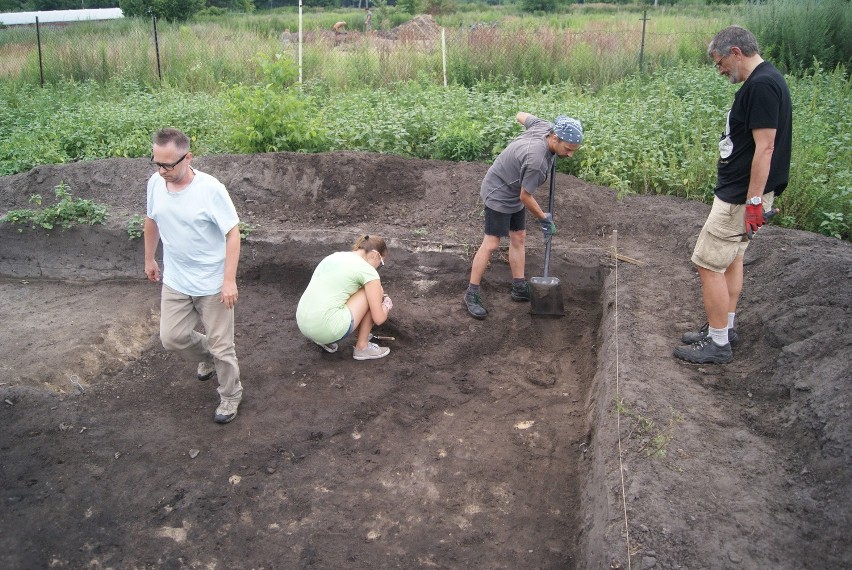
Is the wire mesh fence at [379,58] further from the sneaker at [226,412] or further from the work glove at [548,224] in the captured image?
the sneaker at [226,412]

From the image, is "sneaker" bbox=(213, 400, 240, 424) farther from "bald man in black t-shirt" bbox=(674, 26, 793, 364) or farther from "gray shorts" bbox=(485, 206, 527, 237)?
"bald man in black t-shirt" bbox=(674, 26, 793, 364)

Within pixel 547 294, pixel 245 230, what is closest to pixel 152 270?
pixel 245 230

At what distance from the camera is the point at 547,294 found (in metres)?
6.19

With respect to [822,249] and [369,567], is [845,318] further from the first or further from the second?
[369,567]

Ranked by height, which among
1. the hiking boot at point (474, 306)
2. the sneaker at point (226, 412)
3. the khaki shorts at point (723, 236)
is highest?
the khaki shorts at point (723, 236)

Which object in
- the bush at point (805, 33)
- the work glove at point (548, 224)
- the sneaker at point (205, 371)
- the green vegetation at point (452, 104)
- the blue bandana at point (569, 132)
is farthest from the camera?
the bush at point (805, 33)

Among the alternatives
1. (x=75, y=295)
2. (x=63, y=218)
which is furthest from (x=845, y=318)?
(x=63, y=218)

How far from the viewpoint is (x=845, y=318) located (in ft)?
14.9

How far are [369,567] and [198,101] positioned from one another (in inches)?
357

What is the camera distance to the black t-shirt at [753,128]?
13.9ft

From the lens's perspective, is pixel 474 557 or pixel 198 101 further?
pixel 198 101

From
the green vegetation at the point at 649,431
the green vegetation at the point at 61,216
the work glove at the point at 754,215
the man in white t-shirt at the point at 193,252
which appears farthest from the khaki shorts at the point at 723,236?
the green vegetation at the point at 61,216

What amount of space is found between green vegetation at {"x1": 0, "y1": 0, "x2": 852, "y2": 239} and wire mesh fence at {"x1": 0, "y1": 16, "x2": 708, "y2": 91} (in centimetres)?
4

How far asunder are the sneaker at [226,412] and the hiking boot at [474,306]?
2.29m
